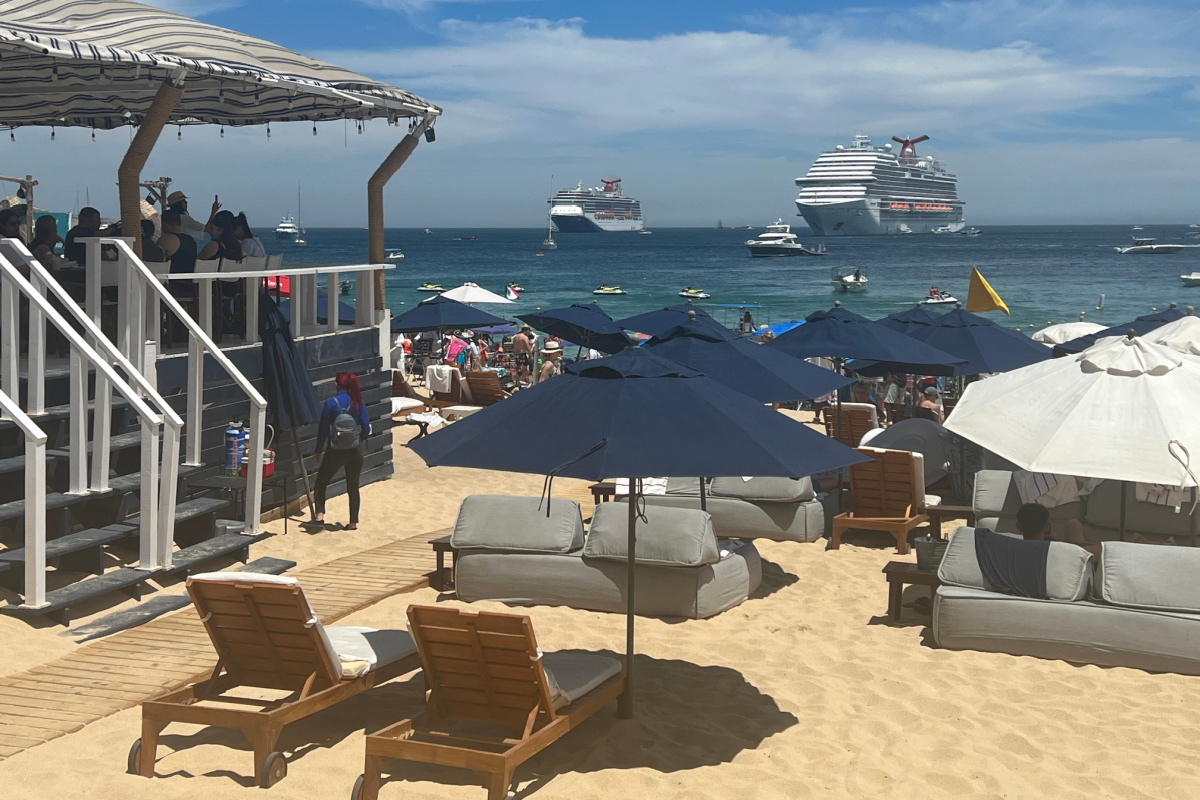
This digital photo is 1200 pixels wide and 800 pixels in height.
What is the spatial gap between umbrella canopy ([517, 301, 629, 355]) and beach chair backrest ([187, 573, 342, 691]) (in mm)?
9783

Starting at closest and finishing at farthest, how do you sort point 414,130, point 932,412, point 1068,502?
point 1068,502 → point 414,130 → point 932,412

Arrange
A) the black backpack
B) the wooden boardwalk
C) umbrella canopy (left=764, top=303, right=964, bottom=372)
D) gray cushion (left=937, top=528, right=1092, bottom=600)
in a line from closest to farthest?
the wooden boardwalk, gray cushion (left=937, top=528, right=1092, bottom=600), the black backpack, umbrella canopy (left=764, top=303, right=964, bottom=372)

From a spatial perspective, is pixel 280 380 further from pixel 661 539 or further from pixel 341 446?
pixel 661 539

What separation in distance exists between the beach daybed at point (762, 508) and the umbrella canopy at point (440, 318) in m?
10.2

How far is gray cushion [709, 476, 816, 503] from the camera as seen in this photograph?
31.1 feet

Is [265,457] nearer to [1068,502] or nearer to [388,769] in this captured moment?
[388,769]

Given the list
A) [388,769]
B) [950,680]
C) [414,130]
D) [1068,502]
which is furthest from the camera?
[414,130]

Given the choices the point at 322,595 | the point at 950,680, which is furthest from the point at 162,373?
the point at 950,680

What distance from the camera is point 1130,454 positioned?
639 cm

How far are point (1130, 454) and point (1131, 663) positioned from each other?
3.73 ft

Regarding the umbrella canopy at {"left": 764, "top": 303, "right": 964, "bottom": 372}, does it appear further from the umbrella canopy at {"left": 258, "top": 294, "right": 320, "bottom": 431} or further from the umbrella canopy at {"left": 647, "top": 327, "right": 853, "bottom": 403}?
the umbrella canopy at {"left": 258, "top": 294, "right": 320, "bottom": 431}

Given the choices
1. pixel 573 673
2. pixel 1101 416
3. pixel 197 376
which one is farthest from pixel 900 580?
pixel 197 376

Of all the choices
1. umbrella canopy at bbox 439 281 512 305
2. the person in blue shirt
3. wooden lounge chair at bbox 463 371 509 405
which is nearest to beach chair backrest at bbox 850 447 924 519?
the person in blue shirt

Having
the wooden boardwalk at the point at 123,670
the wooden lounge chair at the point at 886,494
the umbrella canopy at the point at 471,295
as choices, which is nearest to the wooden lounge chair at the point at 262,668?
the wooden boardwalk at the point at 123,670
